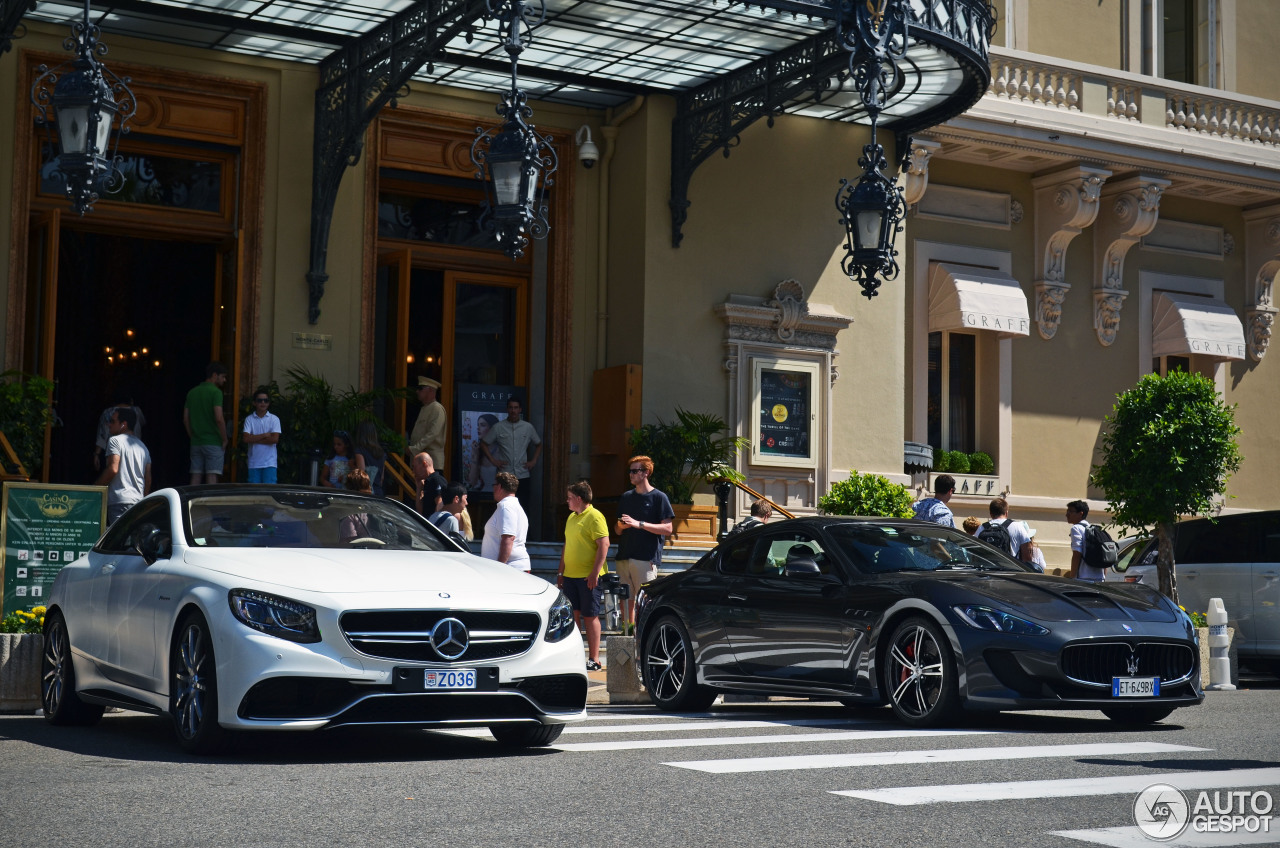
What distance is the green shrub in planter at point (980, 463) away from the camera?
78.4ft

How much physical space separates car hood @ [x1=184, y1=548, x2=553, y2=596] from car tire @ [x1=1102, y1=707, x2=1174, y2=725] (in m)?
3.86

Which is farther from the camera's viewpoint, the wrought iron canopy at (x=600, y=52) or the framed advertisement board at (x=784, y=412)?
the framed advertisement board at (x=784, y=412)

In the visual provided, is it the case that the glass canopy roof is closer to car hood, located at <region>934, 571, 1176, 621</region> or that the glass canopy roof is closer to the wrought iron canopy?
the wrought iron canopy

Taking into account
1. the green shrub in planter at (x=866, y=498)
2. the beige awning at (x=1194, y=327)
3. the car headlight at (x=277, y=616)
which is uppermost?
the beige awning at (x=1194, y=327)

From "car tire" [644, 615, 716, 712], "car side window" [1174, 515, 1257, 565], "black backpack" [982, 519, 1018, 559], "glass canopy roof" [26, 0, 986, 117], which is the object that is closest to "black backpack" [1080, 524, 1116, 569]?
"black backpack" [982, 519, 1018, 559]

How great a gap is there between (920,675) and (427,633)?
11.0 feet

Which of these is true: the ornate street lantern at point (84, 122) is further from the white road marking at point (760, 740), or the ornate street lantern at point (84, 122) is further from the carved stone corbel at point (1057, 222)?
the carved stone corbel at point (1057, 222)

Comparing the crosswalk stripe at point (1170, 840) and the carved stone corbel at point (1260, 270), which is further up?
the carved stone corbel at point (1260, 270)

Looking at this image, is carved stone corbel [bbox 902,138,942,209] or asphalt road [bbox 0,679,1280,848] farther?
carved stone corbel [bbox 902,138,942,209]

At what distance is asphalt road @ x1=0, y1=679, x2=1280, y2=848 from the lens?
5781 mm

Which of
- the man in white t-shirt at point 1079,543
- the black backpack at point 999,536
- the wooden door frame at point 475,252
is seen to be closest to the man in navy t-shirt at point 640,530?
the black backpack at point 999,536

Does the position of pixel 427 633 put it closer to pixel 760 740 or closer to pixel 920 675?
pixel 760 740

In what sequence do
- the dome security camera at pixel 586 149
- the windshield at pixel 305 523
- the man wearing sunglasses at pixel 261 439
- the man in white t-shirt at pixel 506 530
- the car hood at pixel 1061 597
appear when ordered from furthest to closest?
the dome security camera at pixel 586 149 → the man wearing sunglasses at pixel 261 439 → the man in white t-shirt at pixel 506 530 → the car hood at pixel 1061 597 → the windshield at pixel 305 523

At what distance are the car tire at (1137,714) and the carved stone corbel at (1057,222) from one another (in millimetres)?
14693
